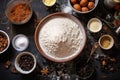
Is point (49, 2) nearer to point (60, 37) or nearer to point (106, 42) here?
point (60, 37)

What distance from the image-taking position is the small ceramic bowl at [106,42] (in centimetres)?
177

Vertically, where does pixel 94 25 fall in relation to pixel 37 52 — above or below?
above

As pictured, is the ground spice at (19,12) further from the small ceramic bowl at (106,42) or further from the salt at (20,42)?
the small ceramic bowl at (106,42)

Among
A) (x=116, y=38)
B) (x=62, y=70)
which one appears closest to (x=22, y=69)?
(x=62, y=70)

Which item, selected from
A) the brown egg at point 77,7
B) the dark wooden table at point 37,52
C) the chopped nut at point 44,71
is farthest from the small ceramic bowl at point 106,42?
the chopped nut at point 44,71

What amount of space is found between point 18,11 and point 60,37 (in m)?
0.33

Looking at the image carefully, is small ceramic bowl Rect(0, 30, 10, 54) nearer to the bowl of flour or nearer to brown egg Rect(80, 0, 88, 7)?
the bowl of flour

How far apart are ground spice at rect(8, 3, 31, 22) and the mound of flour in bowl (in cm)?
15

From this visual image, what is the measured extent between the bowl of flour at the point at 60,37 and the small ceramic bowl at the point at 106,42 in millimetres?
125

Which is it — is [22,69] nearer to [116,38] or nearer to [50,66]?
[50,66]

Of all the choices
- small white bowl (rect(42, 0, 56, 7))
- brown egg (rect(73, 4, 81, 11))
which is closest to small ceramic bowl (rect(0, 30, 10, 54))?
small white bowl (rect(42, 0, 56, 7))

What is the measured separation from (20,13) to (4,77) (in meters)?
0.38

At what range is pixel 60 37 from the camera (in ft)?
5.47

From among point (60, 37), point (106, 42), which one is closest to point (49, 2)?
point (60, 37)
